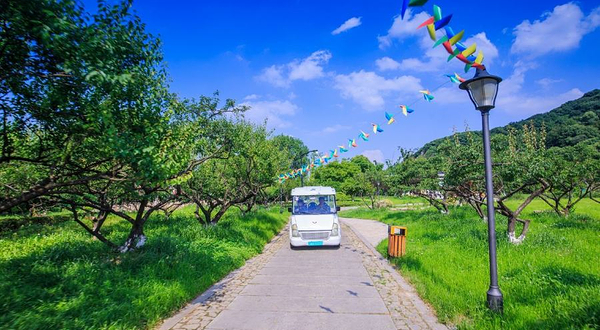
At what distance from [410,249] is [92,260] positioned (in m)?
8.52

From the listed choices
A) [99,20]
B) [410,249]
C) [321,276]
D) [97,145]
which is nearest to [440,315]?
[321,276]

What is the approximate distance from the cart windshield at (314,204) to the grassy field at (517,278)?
2758mm

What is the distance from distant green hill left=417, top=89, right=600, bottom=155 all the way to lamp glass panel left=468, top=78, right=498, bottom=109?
39.4m

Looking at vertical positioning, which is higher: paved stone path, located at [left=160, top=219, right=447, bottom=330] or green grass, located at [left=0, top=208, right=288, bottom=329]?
green grass, located at [left=0, top=208, right=288, bottom=329]

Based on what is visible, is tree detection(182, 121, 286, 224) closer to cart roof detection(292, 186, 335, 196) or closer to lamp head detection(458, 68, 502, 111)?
cart roof detection(292, 186, 335, 196)

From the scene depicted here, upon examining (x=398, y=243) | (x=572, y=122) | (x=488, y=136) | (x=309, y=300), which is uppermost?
(x=572, y=122)

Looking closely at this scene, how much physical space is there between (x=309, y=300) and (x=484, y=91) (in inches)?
186

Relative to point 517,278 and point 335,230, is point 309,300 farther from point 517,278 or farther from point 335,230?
point 335,230

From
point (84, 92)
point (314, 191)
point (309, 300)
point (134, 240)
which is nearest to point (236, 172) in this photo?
point (314, 191)

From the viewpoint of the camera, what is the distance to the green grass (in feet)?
13.6

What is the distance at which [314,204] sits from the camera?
12.6 m

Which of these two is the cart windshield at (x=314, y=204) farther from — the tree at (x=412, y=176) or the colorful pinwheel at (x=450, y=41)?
the colorful pinwheel at (x=450, y=41)

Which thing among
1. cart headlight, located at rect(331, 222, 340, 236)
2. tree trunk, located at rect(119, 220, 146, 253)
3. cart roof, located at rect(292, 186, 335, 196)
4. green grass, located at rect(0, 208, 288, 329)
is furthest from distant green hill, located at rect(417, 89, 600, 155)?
tree trunk, located at rect(119, 220, 146, 253)

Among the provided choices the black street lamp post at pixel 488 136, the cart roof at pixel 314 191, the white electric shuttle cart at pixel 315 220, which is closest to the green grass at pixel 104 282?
the white electric shuttle cart at pixel 315 220
